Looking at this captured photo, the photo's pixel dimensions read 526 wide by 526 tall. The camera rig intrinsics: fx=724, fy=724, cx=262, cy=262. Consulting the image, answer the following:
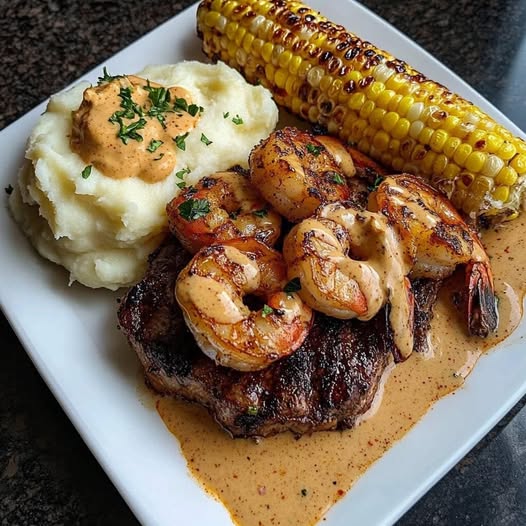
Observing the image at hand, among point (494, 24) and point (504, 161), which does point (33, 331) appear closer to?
point (504, 161)

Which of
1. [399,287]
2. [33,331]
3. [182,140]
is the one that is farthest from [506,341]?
[33,331]

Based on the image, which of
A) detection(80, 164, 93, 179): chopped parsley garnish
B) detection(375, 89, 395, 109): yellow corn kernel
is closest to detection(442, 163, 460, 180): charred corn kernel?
detection(375, 89, 395, 109): yellow corn kernel

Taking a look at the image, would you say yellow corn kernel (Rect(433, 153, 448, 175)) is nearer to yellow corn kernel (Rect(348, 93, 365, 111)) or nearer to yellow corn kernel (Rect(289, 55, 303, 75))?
yellow corn kernel (Rect(348, 93, 365, 111))

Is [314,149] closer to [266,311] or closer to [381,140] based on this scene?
[381,140]

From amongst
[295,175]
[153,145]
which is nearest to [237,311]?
[295,175]

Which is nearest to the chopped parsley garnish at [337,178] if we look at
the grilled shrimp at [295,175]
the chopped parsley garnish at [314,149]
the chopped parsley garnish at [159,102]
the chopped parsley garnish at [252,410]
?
the grilled shrimp at [295,175]

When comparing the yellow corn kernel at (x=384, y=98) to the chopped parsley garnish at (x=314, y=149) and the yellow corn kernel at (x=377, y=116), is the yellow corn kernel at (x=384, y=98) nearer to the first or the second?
the yellow corn kernel at (x=377, y=116)

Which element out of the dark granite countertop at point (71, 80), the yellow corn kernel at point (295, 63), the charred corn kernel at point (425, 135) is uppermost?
the charred corn kernel at point (425, 135)
